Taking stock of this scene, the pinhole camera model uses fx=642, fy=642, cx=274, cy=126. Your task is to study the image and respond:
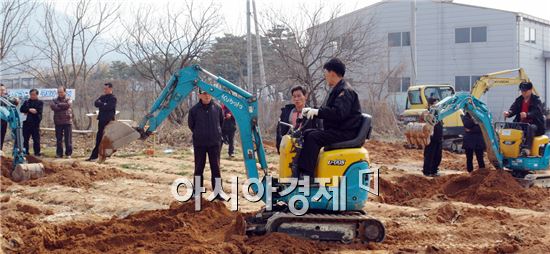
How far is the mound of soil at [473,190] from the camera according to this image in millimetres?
10227

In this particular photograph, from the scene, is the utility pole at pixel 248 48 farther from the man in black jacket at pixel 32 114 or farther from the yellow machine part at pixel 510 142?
the yellow machine part at pixel 510 142

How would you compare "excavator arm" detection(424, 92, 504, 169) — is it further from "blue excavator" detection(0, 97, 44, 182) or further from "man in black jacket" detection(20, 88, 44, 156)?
"man in black jacket" detection(20, 88, 44, 156)

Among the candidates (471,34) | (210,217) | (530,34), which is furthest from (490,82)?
(530,34)

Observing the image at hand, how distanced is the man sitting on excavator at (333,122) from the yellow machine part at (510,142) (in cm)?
571

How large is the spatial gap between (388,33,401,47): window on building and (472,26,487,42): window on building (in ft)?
13.5

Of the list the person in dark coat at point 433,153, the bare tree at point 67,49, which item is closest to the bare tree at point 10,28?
the bare tree at point 67,49

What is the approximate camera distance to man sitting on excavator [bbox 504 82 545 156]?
11.7 meters

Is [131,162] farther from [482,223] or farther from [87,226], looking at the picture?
[482,223]

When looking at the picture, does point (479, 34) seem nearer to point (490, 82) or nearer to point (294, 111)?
point (490, 82)

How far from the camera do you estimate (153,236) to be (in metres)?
7.03

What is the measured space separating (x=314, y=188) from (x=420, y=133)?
4.87 meters

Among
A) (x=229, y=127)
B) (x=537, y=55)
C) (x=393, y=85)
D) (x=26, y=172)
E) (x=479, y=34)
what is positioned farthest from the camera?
(x=537, y=55)

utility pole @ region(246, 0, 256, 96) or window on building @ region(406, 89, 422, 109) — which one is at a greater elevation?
utility pole @ region(246, 0, 256, 96)

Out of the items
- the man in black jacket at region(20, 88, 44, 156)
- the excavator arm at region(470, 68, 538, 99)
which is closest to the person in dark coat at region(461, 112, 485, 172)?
the excavator arm at region(470, 68, 538, 99)
